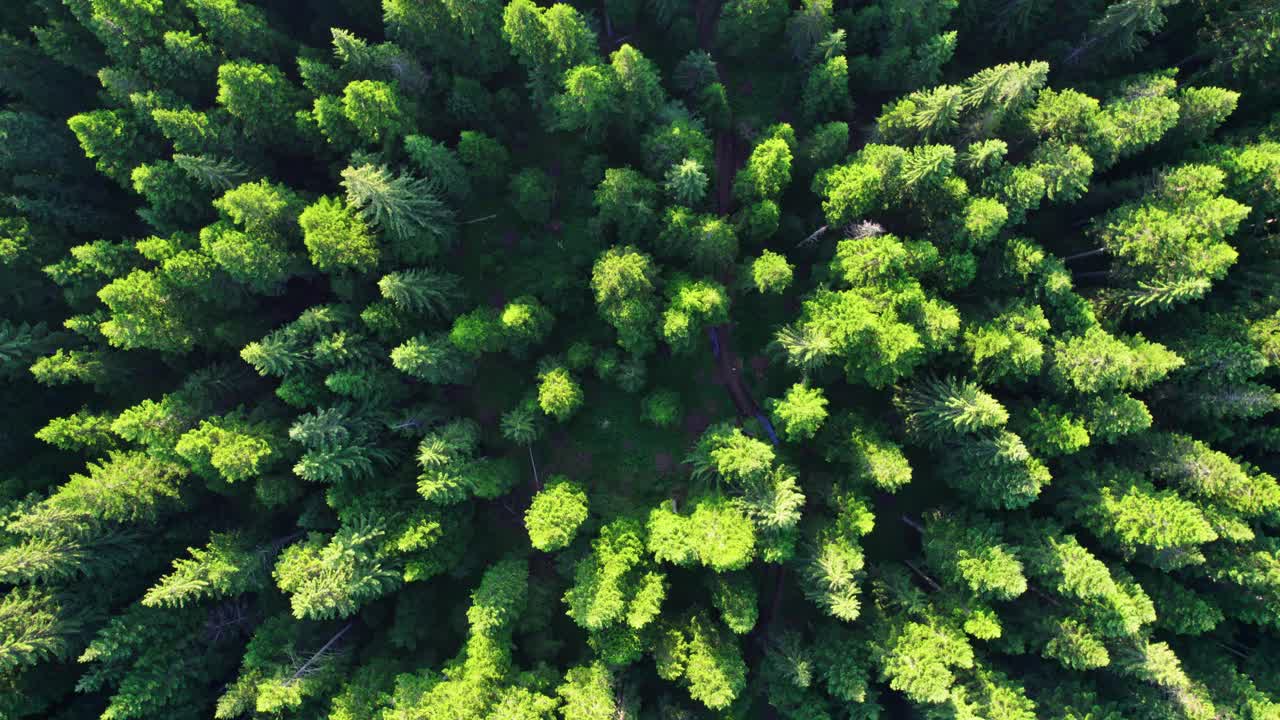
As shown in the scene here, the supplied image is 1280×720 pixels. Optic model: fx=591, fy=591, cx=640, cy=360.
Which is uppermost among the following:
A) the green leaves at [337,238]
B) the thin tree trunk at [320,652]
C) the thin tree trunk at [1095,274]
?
the green leaves at [337,238]

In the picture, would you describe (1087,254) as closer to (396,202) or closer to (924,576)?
(924,576)

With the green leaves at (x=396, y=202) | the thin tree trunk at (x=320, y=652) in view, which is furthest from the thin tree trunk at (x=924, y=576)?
the green leaves at (x=396, y=202)

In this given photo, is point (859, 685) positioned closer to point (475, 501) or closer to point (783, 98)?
point (475, 501)

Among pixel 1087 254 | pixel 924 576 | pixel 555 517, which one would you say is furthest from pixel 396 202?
pixel 1087 254

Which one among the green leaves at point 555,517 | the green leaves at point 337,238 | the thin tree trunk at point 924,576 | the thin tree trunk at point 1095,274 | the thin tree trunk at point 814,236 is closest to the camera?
the green leaves at point 337,238

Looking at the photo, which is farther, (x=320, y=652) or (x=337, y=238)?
(x=320, y=652)

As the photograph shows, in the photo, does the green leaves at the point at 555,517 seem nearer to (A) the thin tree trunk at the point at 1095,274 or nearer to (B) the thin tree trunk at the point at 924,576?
(B) the thin tree trunk at the point at 924,576

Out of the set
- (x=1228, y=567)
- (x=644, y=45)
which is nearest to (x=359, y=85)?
(x=644, y=45)

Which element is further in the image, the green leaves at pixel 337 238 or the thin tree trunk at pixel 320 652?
the thin tree trunk at pixel 320 652
